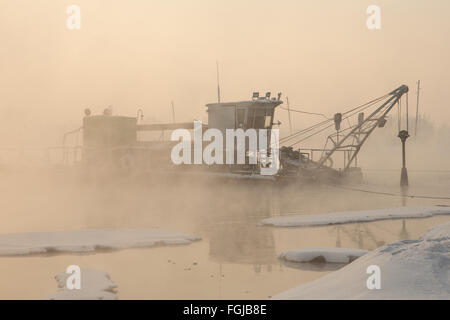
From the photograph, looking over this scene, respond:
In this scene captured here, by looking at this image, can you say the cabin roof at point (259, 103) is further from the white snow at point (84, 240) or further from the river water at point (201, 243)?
the white snow at point (84, 240)

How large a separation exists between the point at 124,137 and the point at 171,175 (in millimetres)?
16476

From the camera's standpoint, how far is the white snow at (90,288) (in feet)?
40.1

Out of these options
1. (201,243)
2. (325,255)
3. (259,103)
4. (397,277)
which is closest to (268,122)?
(259,103)

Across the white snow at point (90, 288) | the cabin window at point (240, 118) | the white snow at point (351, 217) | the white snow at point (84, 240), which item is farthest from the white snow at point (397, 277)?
the cabin window at point (240, 118)

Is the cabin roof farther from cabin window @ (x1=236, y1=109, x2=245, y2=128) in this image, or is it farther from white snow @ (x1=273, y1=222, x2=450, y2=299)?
white snow @ (x1=273, y1=222, x2=450, y2=299)

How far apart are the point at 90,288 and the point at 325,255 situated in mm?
7020

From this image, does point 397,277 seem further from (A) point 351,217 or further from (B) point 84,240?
(A) point 351,217

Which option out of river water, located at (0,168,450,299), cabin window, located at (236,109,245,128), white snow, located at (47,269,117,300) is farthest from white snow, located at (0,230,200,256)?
cabin window, located at (236,109,245,128)

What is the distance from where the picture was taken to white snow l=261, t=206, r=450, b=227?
2614cm

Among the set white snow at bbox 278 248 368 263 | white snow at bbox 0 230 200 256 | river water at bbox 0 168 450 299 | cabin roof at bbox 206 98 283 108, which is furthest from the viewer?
cabin roof at bbox 206 98 283 108

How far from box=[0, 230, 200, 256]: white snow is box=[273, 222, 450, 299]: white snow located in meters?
8.66

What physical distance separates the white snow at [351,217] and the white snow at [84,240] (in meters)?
6.08
